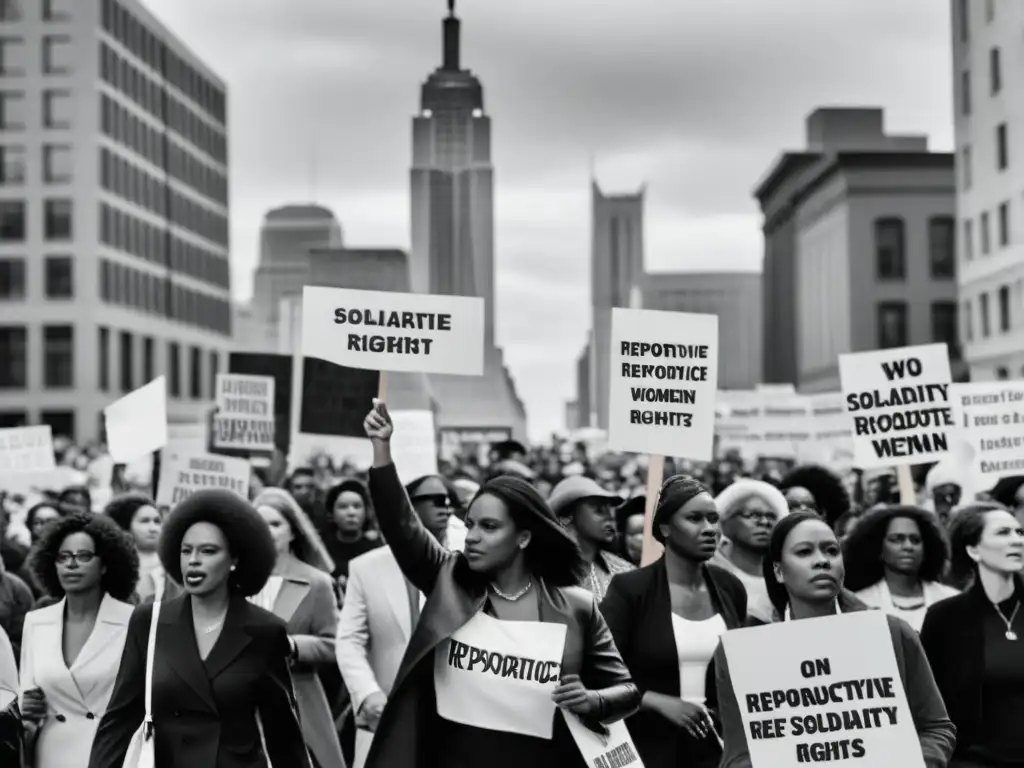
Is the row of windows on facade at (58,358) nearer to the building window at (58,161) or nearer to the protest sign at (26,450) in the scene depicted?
the building window at (58,161)

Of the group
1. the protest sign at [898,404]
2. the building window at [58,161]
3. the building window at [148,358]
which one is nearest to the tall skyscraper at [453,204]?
the building window at [148,358]

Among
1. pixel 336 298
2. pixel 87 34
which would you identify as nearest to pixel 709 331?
pixel 336 298

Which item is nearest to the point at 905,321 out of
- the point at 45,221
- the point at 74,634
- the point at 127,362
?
the point at 127,362

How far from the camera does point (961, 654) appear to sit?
6.54 metres

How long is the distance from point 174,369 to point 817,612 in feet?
274

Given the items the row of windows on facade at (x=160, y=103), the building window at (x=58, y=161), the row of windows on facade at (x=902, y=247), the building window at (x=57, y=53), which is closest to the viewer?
the row of windows on facade at (x=902, y=247)

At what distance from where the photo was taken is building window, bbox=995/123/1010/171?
49372mm

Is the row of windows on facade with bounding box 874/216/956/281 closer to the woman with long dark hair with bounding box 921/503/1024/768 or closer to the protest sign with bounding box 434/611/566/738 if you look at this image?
the woman with long dark hair with bounding box 921/503/1024/768

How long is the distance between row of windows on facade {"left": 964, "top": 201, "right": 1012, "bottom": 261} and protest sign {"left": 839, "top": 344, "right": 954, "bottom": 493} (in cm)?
4043

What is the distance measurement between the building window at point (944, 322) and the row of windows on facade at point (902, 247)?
113 centimetres

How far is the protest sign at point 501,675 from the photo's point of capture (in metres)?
5.39

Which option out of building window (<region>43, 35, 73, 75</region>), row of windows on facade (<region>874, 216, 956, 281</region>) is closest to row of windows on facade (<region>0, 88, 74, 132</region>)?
building window (<region>43, 35, 73, 75</region>)

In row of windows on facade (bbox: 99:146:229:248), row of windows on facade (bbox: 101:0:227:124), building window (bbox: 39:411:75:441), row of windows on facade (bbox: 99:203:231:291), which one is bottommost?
building window (bbox: 39:411:75:441)

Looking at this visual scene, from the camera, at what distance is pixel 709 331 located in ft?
30.5
